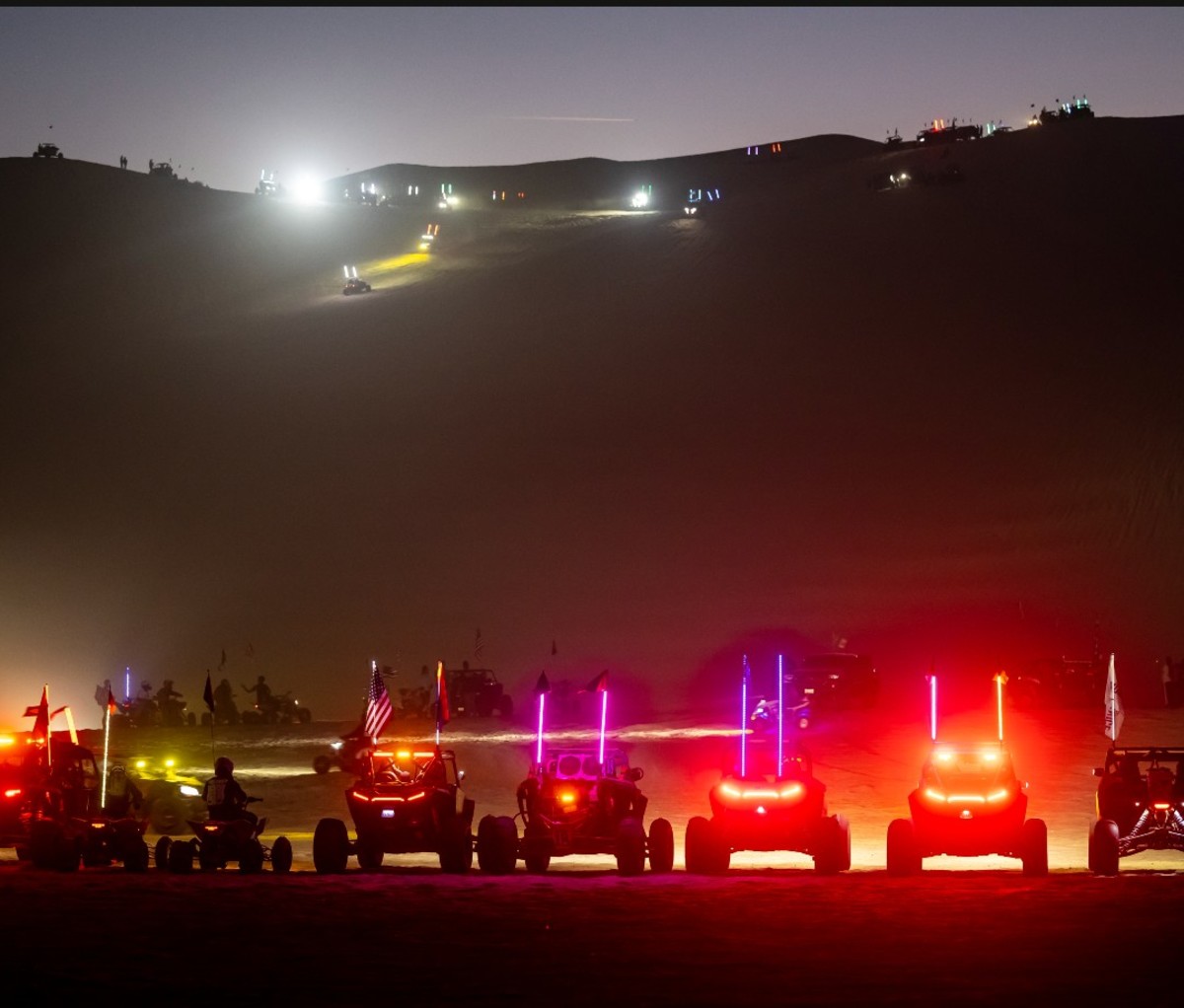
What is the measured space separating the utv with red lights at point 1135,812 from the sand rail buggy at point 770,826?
7.63ft

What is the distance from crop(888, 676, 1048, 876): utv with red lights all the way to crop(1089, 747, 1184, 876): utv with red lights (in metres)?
0.54

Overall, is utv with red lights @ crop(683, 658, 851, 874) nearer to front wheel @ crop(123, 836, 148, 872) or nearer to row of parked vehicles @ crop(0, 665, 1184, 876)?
row of parked vehicles @ crop(0, 665, 1184, 876)

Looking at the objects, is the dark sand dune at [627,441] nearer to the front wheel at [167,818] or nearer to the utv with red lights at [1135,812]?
the front wheel at [167,818]

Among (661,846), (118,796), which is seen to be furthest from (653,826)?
(118,796)

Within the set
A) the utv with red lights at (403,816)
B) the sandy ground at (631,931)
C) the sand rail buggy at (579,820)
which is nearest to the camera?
the sandy ground at (631,931)

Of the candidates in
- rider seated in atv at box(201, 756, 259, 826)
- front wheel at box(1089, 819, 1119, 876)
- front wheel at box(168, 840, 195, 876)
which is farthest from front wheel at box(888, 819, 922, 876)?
front wheel at box(168, 840, 195, 876)

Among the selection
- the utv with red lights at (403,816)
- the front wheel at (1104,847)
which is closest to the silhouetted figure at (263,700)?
the utv with red lights at (403,816)

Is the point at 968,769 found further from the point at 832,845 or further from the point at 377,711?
the point at 377,711

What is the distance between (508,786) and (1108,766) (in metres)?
9.17

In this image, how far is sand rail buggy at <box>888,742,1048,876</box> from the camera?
674 inches

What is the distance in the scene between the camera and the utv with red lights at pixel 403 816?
17.8 metres

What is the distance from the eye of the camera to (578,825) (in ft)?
58.9

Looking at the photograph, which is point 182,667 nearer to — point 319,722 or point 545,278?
point 319,722

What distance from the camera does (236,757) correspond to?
27391mm
